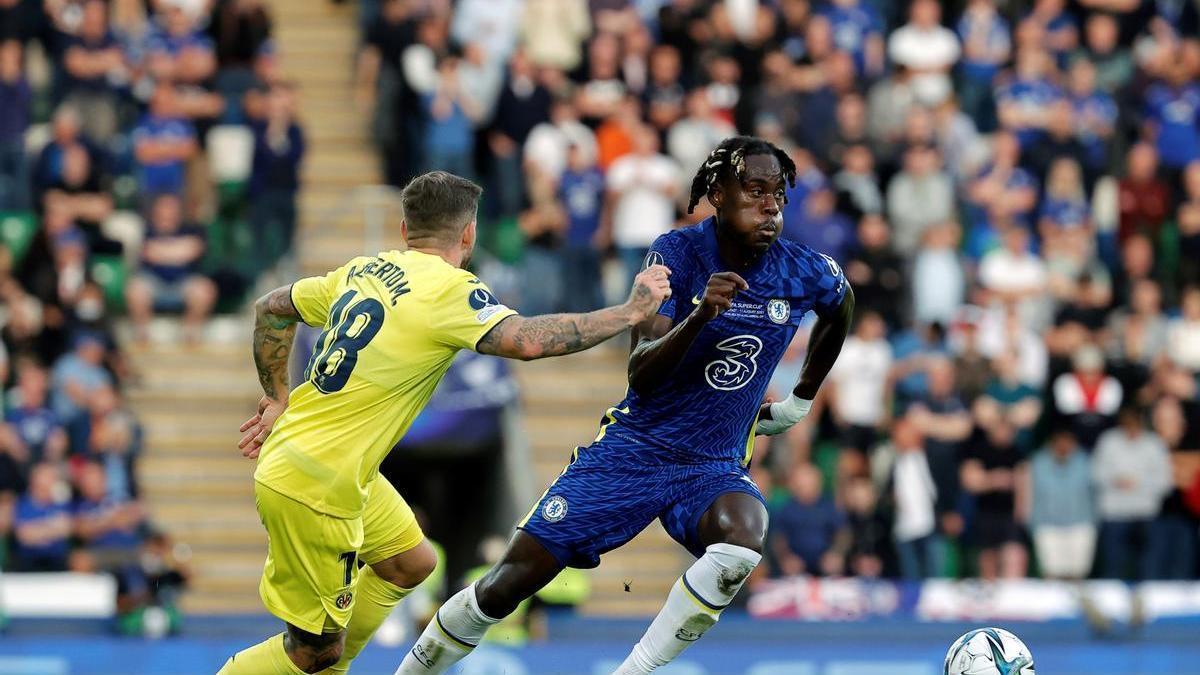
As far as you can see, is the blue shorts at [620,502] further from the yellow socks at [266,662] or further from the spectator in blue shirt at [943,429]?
the spectator in blue shirt at [943,429]

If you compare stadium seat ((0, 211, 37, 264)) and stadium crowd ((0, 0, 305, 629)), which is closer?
stadium crowd ((0, 0, 305, 629))

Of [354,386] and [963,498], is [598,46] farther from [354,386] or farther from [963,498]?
[354,386]

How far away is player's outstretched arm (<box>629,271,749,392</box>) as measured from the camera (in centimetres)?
912

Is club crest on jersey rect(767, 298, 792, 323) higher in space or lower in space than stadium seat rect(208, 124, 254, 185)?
higher

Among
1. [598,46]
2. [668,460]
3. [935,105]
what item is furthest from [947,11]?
[668,460]

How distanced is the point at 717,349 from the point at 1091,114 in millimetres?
12932

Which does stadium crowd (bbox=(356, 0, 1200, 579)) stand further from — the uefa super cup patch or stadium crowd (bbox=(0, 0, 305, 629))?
the uefa super cup patch

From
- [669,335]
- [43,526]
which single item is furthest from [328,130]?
[669,335]

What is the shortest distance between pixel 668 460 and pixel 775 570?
8.05m

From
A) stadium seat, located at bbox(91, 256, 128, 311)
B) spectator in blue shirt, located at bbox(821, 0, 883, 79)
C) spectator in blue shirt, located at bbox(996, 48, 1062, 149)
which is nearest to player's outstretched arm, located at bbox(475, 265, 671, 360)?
stadium seat, located at bbox(91, 256, 128, 311)

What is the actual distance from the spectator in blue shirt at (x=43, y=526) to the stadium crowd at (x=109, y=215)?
0.02m

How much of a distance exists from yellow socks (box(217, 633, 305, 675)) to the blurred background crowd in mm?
6900

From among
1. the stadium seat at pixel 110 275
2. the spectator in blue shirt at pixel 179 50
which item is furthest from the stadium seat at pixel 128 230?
the spectator in blue shirt at pixel 179 50

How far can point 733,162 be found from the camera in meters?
9.87
